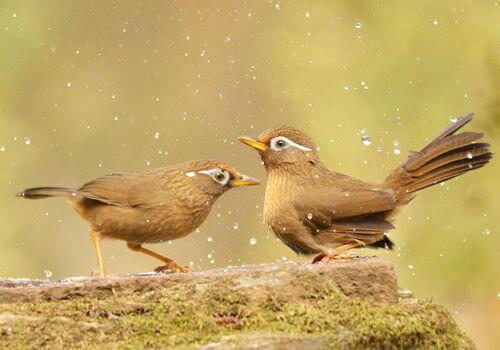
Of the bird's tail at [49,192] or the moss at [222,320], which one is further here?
the bird's tail at [49,192]

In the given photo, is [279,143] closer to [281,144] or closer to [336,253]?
[281,144]

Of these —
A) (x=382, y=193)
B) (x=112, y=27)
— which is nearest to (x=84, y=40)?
(x=112, y=27)

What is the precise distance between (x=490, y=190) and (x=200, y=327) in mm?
5152

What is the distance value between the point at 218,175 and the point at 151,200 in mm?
473

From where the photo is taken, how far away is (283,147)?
615 cm

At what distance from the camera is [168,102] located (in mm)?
10172

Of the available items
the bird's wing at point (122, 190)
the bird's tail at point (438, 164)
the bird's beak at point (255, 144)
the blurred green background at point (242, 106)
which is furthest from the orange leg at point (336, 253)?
the blurred green background at point (242, 106)

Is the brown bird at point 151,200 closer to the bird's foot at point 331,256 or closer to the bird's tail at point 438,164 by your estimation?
the bird's foot at point 331,256

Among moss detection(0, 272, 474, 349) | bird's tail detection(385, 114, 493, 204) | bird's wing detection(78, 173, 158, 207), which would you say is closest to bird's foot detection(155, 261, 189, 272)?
bird's wing detection(78, 173, 158, 207)

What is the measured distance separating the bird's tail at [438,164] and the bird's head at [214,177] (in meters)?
0.93

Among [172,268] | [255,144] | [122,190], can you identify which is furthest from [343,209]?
[122,190]

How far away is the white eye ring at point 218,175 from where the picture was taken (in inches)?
249

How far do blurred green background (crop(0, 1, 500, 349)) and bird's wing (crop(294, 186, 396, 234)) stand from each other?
2.65 meters

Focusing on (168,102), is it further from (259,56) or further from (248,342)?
(248,342)
